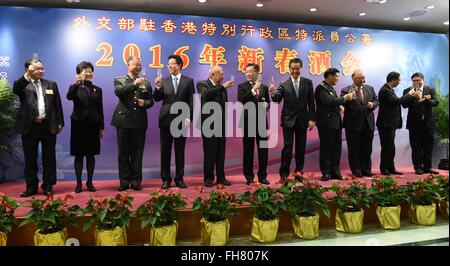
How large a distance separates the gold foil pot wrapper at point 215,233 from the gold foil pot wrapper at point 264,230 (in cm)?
26

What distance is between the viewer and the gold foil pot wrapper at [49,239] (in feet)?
8.20

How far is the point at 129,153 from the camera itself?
365 cm

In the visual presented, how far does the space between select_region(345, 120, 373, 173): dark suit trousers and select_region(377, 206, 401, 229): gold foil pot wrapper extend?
1.30 metres

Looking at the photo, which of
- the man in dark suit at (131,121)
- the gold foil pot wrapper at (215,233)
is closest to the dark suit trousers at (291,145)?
the gold foil pot wrapper at (215,233)

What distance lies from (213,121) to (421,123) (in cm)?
293

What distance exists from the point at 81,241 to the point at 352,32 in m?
4.92

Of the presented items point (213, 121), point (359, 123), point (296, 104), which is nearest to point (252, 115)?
point (213, 121)

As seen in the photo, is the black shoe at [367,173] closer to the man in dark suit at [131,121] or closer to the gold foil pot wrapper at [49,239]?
the man in dark suit at [131,121]

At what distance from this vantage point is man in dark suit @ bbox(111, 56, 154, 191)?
357 cm

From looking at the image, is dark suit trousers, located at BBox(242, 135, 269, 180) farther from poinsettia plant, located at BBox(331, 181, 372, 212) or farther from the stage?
poinsettia plant, located at BBox(331, 181, 372, 212)

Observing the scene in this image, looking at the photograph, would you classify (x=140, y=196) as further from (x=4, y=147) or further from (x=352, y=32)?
(x=352, y=32)

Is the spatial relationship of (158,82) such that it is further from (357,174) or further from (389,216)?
(357,174)
